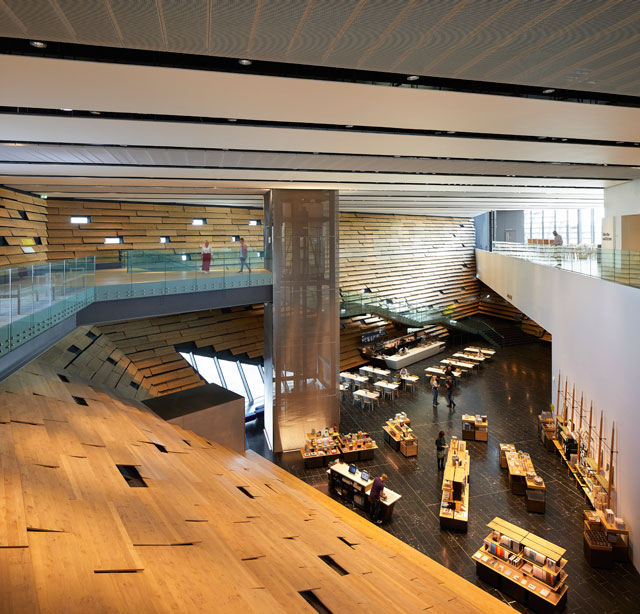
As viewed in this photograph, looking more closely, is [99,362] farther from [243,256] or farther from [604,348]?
[604,348]

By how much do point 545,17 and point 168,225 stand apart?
43.6ft

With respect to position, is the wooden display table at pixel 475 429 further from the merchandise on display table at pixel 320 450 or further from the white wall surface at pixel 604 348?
the merchandise on display table at pixel 320 450

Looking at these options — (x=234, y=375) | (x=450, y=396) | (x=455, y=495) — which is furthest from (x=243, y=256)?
(x=450, y=396)

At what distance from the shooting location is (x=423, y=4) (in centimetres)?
276

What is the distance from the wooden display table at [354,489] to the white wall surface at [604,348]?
12.9ft

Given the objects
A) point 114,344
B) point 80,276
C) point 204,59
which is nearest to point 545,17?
point 204,59

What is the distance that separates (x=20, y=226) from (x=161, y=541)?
33.6 ft

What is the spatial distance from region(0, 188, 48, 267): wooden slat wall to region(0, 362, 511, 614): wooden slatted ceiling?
510cm

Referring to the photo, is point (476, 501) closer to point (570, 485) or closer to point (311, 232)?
point (570, 485)

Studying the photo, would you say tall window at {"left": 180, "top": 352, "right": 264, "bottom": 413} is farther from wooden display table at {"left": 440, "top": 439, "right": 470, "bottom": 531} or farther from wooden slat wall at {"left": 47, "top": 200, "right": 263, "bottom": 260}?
wooden display table at {"left": 440, "top": 439, "right": 470, "bottom": 531}

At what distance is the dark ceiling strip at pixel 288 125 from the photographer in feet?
16.1

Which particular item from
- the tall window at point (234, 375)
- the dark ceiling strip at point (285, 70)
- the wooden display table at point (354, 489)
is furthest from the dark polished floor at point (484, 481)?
the dark ceiling strip at point (285, 70)

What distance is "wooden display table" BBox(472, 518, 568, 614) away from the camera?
639 centimetres

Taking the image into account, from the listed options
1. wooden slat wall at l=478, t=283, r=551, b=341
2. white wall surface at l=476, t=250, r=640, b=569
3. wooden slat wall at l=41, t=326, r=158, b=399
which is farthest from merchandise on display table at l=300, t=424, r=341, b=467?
wooden slat wall at l=478, t=283, r=551, b=341
